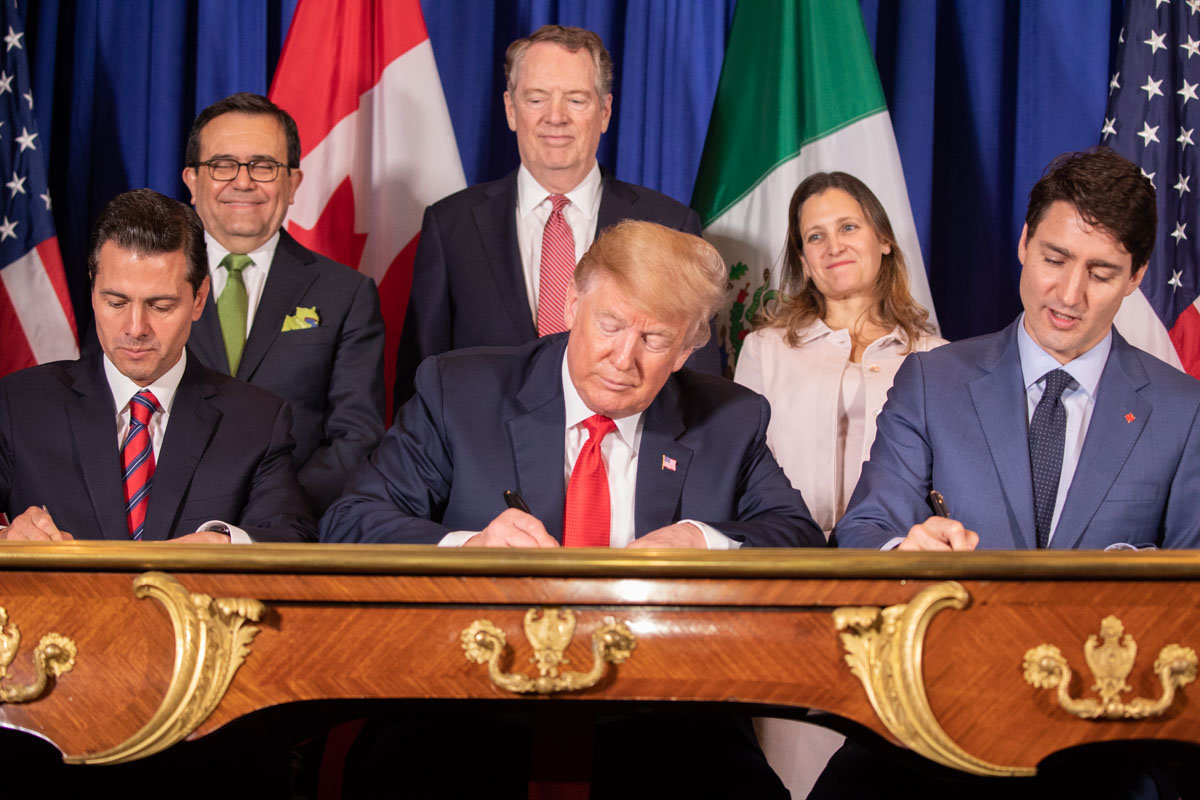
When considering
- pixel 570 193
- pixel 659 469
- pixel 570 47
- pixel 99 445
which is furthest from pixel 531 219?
pixel 99 445

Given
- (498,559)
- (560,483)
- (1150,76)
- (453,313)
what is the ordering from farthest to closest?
(1150,76)
(453,313)
(560,483)
(498,559)

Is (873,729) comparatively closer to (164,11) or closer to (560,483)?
(560,483)

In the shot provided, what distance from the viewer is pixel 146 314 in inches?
95.3

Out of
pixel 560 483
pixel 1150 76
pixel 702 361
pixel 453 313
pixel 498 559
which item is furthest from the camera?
pixel 1150 76

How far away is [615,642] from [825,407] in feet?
5.73

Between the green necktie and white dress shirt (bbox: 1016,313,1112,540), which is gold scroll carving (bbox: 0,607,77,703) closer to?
the green necktie

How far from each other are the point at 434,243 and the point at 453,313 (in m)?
0.21

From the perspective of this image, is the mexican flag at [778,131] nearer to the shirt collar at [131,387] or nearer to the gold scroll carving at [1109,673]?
the shirt collar at [131,387]

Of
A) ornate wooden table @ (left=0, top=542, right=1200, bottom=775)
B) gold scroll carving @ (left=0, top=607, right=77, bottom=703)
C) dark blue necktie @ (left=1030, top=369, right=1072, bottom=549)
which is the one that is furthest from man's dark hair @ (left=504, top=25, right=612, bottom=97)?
gold scroll carving @ (left=0, top=607, right=77, bottom=703)

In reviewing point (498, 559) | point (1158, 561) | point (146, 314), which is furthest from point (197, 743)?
point (1158, 561)

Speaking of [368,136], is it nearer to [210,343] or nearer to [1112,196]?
[210,343]

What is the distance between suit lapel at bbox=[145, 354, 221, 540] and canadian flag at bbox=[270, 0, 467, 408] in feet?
5.35

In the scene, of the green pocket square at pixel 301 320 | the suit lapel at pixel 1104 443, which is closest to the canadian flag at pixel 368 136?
the green pocket square at pixel 301 320

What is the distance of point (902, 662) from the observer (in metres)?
1.62
